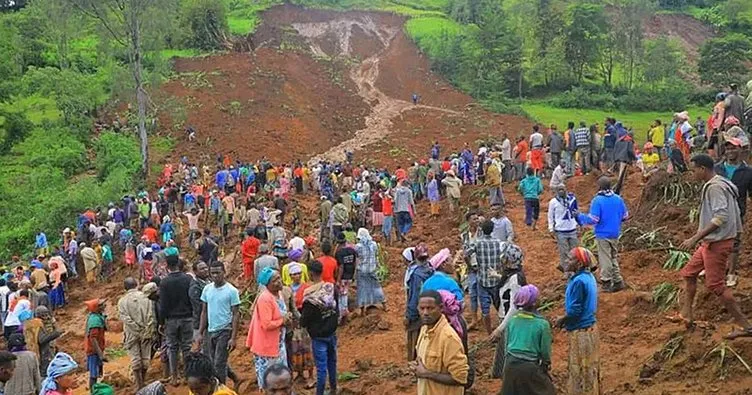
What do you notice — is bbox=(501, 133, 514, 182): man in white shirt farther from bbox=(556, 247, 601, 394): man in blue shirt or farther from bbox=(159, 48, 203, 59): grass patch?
bbox=(159, 48, 203, 59): grass patch

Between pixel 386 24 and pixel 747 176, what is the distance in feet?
193

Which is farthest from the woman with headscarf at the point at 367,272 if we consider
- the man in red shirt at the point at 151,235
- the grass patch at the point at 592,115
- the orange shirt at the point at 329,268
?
the grass patch at the point at 592,115

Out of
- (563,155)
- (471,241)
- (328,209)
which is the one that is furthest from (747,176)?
(563,155)

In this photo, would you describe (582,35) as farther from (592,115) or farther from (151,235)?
(151,235)

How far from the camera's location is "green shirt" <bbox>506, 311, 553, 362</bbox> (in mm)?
5152

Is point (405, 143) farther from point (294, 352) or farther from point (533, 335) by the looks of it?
point (533, 335)

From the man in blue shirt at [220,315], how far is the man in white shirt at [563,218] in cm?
462

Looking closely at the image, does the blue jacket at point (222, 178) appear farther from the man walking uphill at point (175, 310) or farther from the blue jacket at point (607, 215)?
the blue jacket at point (607, 215)

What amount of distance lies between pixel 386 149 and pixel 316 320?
27130 millimetres

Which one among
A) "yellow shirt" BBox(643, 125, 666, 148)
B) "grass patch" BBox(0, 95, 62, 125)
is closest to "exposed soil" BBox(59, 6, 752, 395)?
"yellow shirt" BBox(643, 125, 666, 148)

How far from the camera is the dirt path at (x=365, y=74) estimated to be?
35959 millimetres

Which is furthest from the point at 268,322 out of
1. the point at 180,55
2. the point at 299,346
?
the point at 180,55

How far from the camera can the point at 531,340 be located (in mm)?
5160

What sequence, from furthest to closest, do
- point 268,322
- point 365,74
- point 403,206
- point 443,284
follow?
point 365,74 → point 403,206 → point 443,284 → point 268,322
